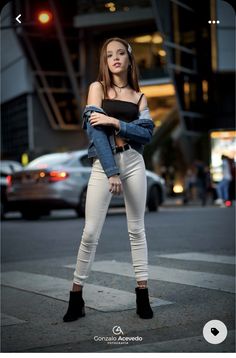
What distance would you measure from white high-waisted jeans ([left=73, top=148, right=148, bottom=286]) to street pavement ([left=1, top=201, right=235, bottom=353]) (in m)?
0.32

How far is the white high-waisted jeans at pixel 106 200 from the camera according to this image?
14.3 ft

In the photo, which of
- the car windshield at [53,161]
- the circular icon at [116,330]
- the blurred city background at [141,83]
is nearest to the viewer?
the circular icon at [116,330]

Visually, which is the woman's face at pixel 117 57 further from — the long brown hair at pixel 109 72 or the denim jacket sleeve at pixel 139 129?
the denim jacket sleeve at pixel 139 129

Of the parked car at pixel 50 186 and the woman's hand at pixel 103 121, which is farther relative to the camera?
the parked car at pixel 50 186

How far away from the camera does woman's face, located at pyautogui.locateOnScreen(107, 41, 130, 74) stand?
14.3ft

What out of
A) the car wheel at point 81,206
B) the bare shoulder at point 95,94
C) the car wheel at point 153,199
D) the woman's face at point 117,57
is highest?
→ the woman's face at point 117,57

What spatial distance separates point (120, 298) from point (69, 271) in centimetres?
174

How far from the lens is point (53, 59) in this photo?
50.0 meters

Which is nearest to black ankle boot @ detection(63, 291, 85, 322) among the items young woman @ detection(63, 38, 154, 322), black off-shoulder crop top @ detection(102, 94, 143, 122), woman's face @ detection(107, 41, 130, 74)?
young woman @ detection(63, 38, 154, 322)

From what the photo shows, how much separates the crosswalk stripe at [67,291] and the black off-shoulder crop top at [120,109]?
1221 millimetres

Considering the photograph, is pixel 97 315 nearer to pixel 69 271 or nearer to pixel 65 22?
pixel 69 271

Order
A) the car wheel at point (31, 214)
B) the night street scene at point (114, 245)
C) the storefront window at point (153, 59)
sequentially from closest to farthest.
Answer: the night street scene at point (114, 245)
the car wheel at point (31, 214)
the storefront window at point (153, 59)

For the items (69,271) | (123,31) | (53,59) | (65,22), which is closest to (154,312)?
(69,271)

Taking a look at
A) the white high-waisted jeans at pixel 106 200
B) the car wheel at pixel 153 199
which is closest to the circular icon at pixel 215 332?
the white high-waisted jeans at pixel 106 200
